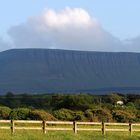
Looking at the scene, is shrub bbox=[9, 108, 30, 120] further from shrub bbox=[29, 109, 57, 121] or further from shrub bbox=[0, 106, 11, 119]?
shrub bbox=[0, 106, 11, 119]

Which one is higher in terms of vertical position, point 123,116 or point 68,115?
point 68,115

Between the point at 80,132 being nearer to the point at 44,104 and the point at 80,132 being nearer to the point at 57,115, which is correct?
the point at 57,115

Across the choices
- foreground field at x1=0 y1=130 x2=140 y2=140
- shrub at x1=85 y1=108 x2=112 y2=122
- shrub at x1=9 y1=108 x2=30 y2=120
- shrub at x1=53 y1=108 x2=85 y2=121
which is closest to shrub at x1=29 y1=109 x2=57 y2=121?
shrub at x1=9 y1=108 x2=30 y2=120

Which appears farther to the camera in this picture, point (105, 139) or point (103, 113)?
point (103, 113)

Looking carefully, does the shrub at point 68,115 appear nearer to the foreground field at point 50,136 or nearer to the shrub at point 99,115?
the shrub at point 99,115

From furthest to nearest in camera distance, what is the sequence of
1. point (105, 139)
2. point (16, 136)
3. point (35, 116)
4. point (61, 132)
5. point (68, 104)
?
point (68, 104)
point (35, 116)
point (61, 132)
point (105, 139)
point (16, 136)

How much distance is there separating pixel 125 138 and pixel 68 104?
45161 mm

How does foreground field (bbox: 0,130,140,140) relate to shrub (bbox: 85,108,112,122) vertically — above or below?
below

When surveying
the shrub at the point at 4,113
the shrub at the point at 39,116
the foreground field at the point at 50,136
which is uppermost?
the shrub at the point at 4,113

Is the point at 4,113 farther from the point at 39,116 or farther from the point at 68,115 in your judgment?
the point at 39,116

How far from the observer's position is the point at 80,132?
111 ft

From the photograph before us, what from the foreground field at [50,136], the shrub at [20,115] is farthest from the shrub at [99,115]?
the foreground field at [50,136]

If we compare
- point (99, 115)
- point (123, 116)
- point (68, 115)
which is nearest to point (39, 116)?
point (68, 115)

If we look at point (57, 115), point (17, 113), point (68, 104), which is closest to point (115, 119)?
point (57, 115)
